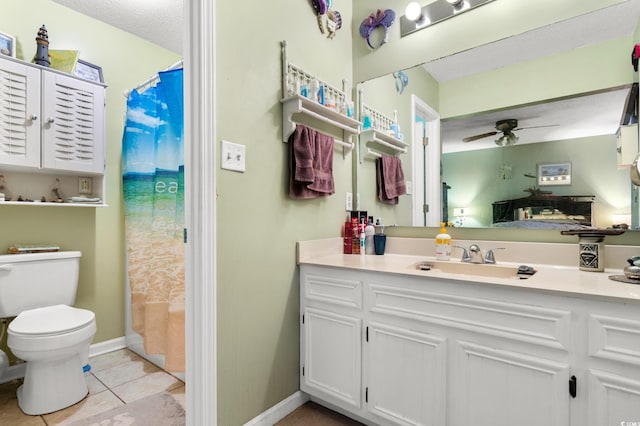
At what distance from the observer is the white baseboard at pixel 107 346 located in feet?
8.13

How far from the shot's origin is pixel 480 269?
161 centimetres

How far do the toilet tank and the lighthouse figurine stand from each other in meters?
1.26

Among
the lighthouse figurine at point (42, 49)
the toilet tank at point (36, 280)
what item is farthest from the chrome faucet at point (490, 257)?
the lighthouse figurine at point (42, 49)

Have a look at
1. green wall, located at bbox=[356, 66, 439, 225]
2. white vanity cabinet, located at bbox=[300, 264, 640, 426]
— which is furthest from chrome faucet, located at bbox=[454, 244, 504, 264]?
white vanity cabinet, located at bbox=[300, 264, 640, 426]

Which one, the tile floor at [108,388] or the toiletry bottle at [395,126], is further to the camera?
the toiletry bottle at [395,126]

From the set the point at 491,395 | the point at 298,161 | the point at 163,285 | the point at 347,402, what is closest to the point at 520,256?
the point at 491,395

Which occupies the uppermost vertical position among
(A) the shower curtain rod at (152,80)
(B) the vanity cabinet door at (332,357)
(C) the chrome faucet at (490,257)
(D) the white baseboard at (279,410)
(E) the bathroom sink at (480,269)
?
(A) the shower curtain rod at (152,80)

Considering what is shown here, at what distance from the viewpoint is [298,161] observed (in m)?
1.69

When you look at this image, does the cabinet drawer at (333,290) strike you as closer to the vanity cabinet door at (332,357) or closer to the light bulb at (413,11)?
the vanity cabinet door at (332,357)

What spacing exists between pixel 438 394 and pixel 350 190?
1272 mm

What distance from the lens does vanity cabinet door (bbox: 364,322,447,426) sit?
1287 mm

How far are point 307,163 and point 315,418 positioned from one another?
4.29 ft

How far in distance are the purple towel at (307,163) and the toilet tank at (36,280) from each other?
1709 millimetres

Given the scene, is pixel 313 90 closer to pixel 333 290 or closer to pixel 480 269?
pixel 333 290
